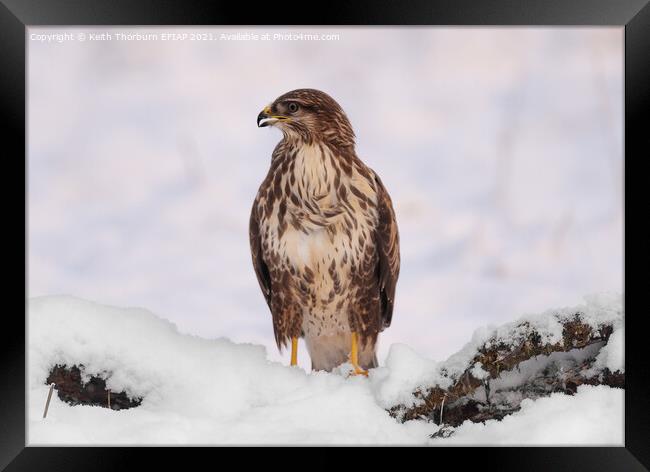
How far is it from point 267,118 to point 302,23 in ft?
2.22

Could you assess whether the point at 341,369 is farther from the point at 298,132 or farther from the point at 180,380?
the point at 298,132

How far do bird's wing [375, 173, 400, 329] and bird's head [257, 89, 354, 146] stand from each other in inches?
16.9

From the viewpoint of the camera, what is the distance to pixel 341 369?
470 centimetres

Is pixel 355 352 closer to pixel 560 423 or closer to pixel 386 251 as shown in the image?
pixel 386 251

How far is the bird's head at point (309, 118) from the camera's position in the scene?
4.26 meters

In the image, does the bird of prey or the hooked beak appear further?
the bird of prey

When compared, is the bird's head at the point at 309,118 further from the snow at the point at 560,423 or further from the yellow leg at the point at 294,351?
the snow at the point at 560,423

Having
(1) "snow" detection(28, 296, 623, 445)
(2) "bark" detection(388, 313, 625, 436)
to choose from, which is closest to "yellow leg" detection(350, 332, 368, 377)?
(1) "snow" detection(28, 296, 623, 445)

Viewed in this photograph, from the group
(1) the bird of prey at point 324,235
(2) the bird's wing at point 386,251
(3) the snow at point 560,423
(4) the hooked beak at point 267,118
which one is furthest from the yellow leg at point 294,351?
(4) the hooked beak at point 267,118

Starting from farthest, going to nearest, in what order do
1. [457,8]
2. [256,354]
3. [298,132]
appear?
[298,132]
[256,354]
[457,8]

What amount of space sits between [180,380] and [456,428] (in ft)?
5.42

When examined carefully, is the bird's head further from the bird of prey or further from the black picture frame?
the black picture frame

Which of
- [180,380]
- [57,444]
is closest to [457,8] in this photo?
[180,380]

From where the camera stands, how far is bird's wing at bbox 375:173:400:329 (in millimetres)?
4504
